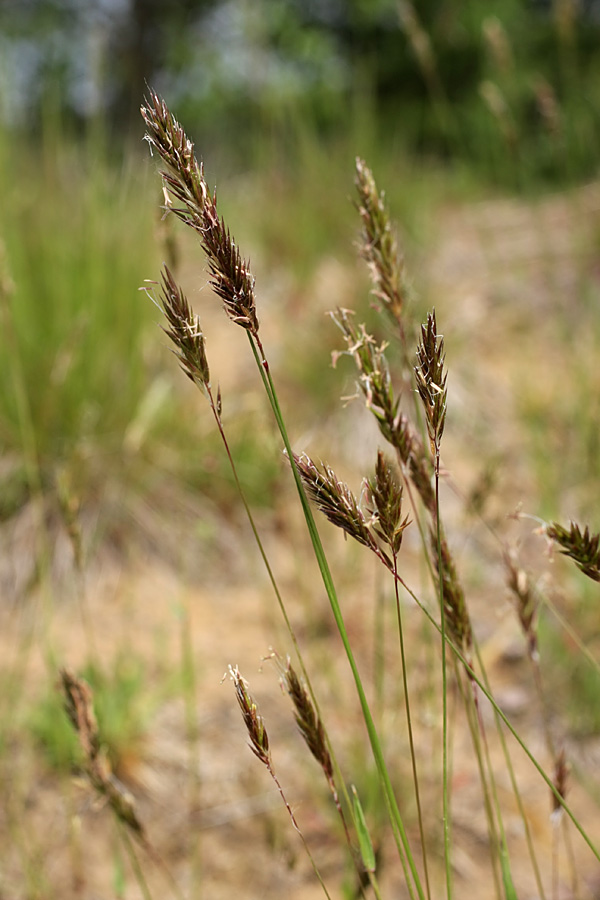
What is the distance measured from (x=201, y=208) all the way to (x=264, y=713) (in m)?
1.55

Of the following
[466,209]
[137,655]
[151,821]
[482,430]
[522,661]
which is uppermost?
[466,209]

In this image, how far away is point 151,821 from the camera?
5.27 feet

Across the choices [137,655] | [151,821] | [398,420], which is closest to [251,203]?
[137,655]

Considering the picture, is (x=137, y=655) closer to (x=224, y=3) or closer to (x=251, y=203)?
(x=251, y=203)

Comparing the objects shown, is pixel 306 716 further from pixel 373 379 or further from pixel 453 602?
pixel 373 379

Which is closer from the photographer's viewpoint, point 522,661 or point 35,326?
point 522,661

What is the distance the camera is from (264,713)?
1.92 meters

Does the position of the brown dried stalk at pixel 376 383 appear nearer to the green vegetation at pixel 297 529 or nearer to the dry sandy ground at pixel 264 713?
the green vegetation at pixel 297 529

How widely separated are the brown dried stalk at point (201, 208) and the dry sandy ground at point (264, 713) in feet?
1.05

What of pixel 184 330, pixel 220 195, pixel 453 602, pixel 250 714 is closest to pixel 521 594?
pixel 453 602

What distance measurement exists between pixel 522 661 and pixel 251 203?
3667mm

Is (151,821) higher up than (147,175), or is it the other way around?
(147,175)

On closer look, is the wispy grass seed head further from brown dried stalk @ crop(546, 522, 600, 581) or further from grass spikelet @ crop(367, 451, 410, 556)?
brown dried stalk @ crop(546, 522, 600, 581)

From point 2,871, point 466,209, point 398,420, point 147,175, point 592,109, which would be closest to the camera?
point 398,420
